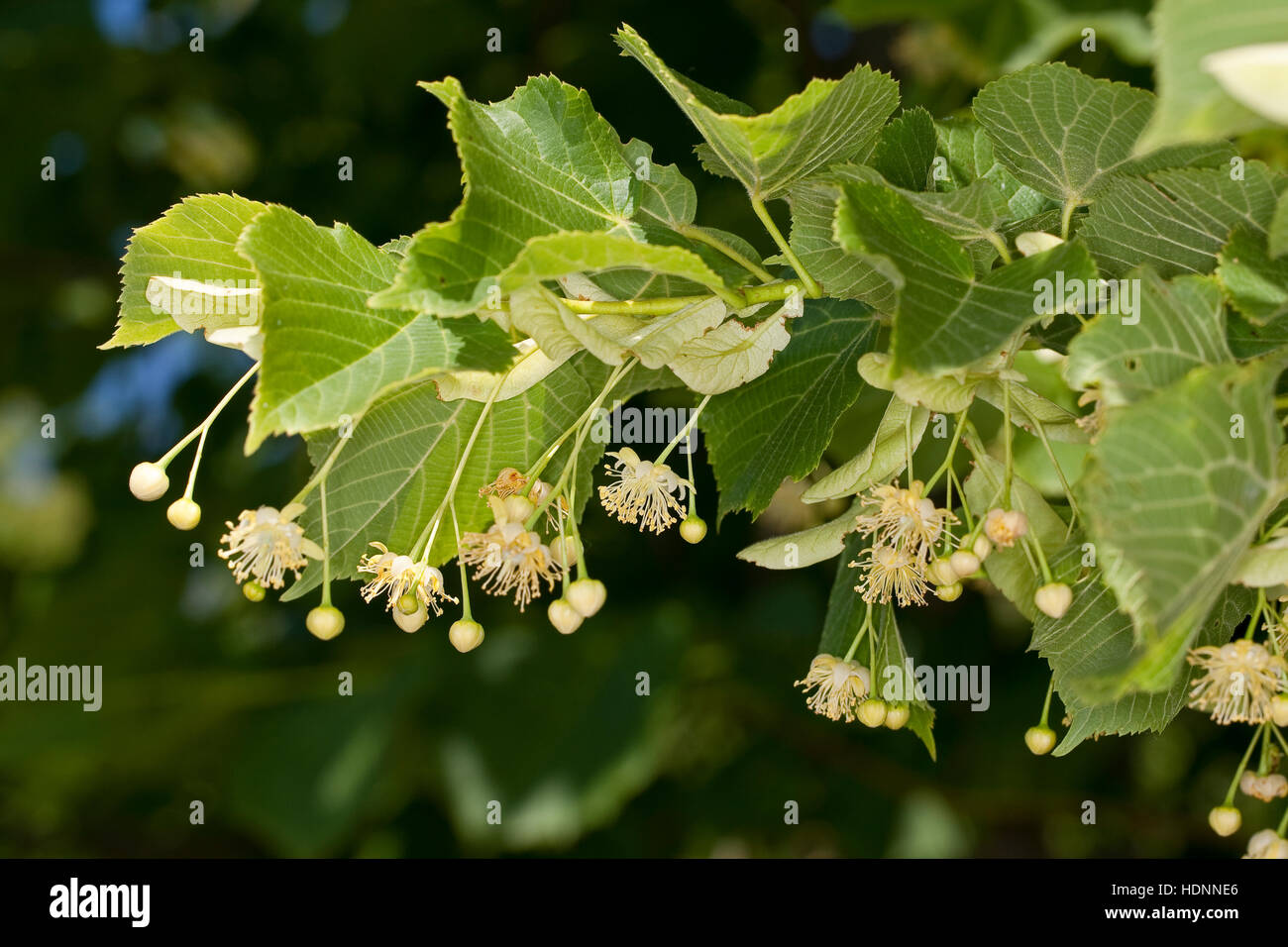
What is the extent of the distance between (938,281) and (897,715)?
1.47 feet

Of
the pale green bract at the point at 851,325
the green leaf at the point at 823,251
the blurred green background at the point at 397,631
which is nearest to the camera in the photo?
the pale green bract at the point at 851,325

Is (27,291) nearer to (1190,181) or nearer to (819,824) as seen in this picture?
(819,824)

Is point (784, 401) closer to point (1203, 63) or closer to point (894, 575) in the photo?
point (894, 575)

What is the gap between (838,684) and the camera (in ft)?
3.53

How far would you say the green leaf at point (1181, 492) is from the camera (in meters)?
0.64

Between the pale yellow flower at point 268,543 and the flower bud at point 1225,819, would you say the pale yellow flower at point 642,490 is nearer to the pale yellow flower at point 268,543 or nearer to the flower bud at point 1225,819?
the pale yellow flower at point 268,543

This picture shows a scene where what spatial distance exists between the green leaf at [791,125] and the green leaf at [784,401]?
0.53 ft

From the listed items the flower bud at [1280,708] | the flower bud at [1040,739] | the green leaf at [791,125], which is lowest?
the flower bud at [1040,739]

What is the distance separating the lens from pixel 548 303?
840mm

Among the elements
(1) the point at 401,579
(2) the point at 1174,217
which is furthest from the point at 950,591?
(1) the point at 401,579

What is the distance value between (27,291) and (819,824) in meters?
2.97

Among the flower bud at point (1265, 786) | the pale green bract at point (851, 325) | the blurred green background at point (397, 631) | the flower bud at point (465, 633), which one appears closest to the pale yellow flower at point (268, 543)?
the pale green bract at point (851, 325)

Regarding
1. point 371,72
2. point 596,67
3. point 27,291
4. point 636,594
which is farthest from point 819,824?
point 27,291

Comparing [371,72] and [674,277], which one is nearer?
[674,277]
